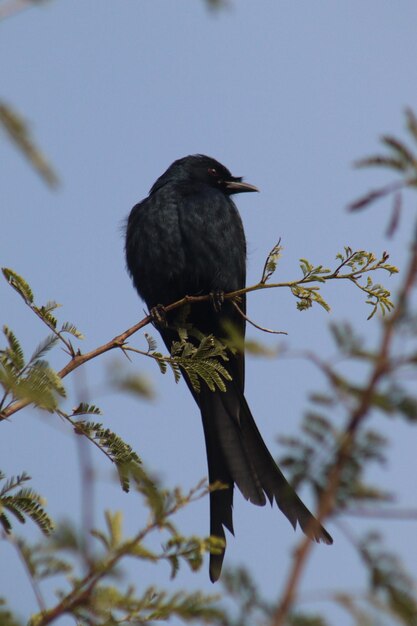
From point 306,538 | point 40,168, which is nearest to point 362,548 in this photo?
point 306,538

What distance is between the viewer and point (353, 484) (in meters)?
1.26

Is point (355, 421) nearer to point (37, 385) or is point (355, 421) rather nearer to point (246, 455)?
point (37, 385)

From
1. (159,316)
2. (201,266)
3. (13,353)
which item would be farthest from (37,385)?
(201,266)

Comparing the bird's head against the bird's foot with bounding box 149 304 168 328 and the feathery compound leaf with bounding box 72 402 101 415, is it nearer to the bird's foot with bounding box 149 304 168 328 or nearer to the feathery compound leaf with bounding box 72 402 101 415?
the bird's foot with bounding box 149 304 168 328

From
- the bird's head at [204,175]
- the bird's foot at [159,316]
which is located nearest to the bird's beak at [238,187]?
the bird's head at [204,175]

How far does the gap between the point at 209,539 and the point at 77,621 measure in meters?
0.42

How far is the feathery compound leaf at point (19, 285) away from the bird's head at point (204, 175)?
107 inches

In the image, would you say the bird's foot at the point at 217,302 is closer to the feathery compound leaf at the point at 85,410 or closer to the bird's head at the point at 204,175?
the bird's head at the point at 204,175

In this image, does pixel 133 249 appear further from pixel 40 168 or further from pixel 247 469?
pixel 40 168

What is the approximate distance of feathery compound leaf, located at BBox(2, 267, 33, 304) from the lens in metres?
3.21

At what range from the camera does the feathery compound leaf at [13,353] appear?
247 cm

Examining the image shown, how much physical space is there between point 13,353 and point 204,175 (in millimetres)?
3813

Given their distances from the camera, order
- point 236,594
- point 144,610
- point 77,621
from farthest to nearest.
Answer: point 77,621, point 144,610, point 236,594

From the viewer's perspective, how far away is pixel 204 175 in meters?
6.13
